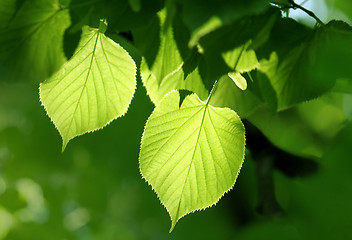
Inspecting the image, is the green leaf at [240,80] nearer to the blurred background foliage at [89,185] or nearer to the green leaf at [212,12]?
the green leaf at [212,12]

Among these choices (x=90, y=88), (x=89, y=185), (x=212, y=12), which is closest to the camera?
(x=212, y=12)

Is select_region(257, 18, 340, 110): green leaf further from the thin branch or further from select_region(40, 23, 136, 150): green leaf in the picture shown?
select_region(40, 23, 136, 150): green leaf

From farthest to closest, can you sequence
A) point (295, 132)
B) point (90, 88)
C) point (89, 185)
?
point (89, 185)
point (295, 132)
point (90, 88)

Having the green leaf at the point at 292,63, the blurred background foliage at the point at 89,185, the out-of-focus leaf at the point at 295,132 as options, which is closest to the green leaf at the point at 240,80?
the green leaf at the point at 292,63

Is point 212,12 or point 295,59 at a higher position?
point 212,12

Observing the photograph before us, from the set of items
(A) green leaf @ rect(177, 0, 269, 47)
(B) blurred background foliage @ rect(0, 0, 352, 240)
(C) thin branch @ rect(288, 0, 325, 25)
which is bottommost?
(B) blurred background foliage @ rect(0, 0, 352, 240)

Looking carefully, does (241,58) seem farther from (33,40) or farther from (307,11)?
(33,40)

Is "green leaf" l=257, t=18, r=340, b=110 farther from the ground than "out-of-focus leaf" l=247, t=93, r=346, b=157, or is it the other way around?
"green leaf" l=257, t=18, r=340, b=110

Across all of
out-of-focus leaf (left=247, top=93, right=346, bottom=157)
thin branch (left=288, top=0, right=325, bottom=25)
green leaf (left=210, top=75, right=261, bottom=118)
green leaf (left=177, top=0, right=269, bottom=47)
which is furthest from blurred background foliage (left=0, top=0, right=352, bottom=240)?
green leaf (left=177, top=0, right=269, bottom=47)

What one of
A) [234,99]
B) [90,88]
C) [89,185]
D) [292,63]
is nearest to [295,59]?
[292,63]
